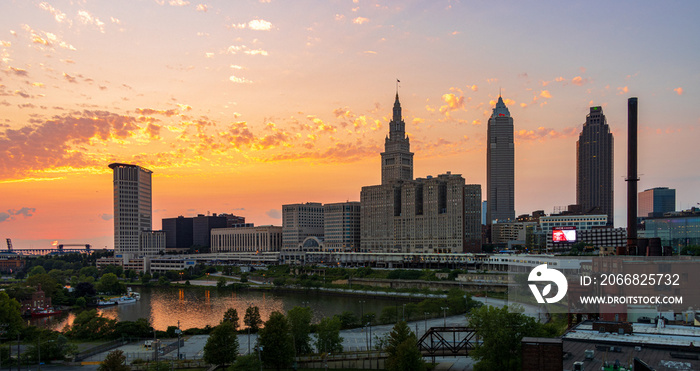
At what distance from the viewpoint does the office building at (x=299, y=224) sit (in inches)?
7392

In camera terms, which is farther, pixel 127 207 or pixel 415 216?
pixel 127 207

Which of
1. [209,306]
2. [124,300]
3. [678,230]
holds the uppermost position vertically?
[678,230]

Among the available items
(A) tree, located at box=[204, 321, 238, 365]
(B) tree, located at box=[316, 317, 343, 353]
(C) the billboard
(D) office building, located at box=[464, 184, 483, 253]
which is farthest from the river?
(D) office building, located at box=[464, 184, 483, 253]

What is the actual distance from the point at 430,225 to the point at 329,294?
206 feet

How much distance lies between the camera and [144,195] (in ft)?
602

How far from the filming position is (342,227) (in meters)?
176

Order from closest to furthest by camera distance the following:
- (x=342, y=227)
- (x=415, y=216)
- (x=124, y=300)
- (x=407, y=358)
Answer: (x=407, y=358)
(x=124, y=300)
(x=415, y=216)
(x=342, y=227)

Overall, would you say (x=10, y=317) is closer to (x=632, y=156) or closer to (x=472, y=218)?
(x=632, y=156)

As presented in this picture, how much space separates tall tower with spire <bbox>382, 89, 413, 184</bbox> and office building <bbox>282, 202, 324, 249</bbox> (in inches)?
1063

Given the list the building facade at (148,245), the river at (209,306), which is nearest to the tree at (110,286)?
the river at (209,306)

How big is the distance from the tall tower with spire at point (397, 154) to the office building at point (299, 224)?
1063 inches

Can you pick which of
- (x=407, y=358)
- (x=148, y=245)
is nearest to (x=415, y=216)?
(x=148, y=245)

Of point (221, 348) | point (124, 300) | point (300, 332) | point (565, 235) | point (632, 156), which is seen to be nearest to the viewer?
point (221, 348)

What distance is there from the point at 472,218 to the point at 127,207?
106 metres
